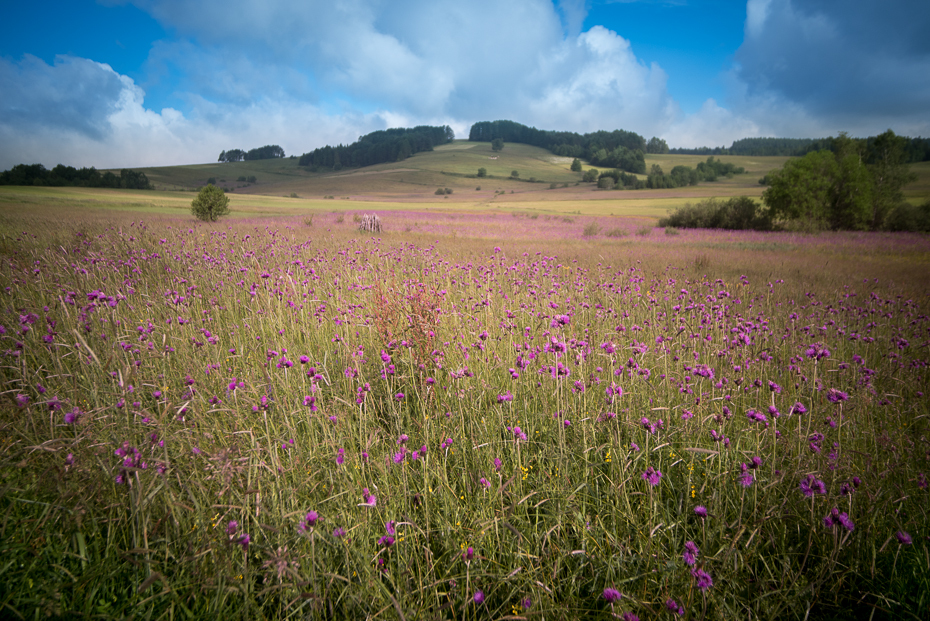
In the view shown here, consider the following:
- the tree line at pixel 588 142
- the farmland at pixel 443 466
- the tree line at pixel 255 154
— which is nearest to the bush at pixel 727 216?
the farmland at pixel 443 466

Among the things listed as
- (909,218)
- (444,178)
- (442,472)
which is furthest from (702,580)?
(444,178)

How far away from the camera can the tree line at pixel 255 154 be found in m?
126

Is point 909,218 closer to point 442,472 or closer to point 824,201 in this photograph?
point 824,201

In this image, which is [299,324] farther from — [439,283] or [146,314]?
[439,283]

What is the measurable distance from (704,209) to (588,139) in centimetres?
10834

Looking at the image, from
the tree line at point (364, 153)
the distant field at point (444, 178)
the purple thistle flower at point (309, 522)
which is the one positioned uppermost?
the tree line at point (364, 153)

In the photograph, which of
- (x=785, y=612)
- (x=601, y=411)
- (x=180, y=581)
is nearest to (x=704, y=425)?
(x=601, y=411)

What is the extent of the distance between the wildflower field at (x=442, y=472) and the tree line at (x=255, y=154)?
15047cm

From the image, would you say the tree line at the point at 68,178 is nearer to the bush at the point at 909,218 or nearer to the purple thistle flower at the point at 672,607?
the purple thistle flower at the point at 672,607

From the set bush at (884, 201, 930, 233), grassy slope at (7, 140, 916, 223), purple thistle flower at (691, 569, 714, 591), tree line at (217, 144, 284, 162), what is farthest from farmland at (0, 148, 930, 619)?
tree line at (217, 144, 284, 162)

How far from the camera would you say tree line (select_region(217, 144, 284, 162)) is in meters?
126

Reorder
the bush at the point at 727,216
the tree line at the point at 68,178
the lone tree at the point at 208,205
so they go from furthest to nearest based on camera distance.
Result: the tree line at the point at 68,178
the bush at the point at 727,216
the lone tree at the point at 208,205

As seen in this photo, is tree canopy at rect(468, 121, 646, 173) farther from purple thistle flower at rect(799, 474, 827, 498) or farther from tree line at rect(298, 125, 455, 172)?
purple thistle flower at rect(799, 474, 827, 498)

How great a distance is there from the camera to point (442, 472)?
207cm
